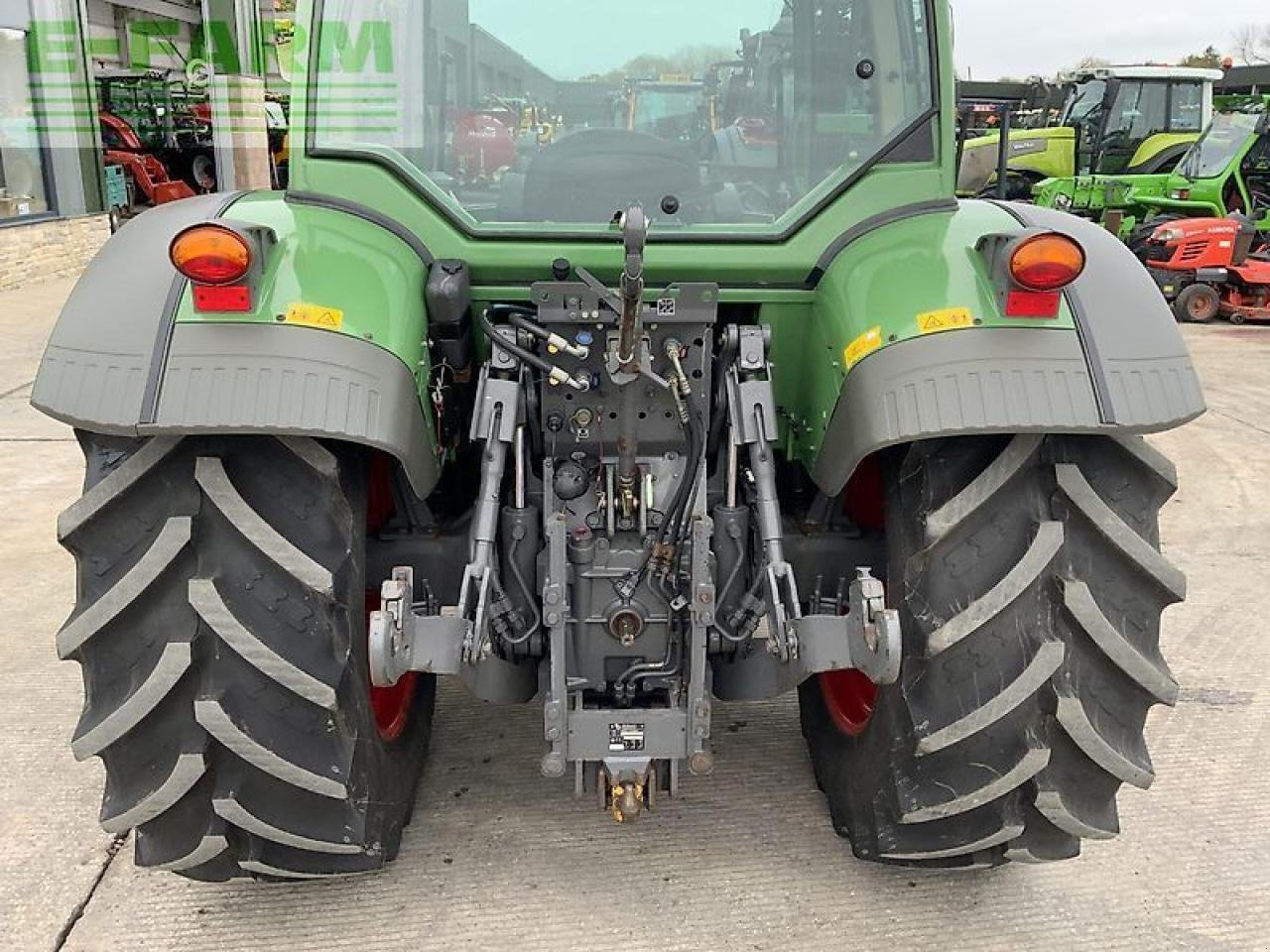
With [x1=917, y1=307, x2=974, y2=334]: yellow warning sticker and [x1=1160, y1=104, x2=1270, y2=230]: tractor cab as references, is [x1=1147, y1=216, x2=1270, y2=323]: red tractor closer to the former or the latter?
[x1=1160, y1=104, x2=1270, y2=230]: tractor cab

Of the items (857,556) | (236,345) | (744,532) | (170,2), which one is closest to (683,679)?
(744,532)

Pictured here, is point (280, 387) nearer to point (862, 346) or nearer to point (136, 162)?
point (862, 346)

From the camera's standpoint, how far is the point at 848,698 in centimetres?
301

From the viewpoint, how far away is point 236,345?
6.86ft

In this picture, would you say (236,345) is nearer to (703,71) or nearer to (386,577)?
(386,577)

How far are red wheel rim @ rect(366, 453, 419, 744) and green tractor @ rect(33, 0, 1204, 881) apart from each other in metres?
0.01

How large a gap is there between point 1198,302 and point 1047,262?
406 inches

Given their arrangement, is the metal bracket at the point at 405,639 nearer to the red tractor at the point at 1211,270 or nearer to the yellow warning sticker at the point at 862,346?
the yellow warning sticker at the point at 862,346

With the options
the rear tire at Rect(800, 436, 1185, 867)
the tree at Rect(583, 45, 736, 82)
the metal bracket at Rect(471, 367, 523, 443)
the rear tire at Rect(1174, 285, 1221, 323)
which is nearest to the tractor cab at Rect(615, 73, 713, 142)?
the tree at Rect(583, 45, 736, 82)

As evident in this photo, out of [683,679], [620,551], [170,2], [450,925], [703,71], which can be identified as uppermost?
[170,2]

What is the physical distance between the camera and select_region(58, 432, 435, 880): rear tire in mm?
2160

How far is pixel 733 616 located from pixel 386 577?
88cm

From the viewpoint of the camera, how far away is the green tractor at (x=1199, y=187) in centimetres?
1234

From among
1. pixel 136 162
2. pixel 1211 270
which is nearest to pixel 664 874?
pixel 1211 270
